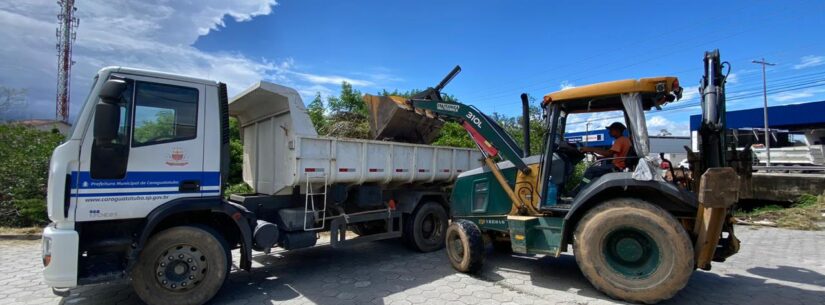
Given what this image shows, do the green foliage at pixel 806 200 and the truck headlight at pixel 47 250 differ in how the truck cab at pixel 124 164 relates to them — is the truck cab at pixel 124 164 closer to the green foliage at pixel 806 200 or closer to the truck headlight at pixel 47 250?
the truck headlight at pixel 47 250

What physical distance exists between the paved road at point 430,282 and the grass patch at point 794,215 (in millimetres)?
2734

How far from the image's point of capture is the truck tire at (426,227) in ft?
23.6

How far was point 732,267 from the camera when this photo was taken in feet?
20.1

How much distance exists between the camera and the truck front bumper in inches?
152

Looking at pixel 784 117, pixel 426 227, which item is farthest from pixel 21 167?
pixel 784 117

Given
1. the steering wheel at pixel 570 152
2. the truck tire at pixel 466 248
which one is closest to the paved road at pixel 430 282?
the truck tire at pixel 466 248

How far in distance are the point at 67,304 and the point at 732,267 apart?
810cm

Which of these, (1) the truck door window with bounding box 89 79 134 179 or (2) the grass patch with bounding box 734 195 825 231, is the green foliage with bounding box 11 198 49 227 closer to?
(1) the truck door window with bounding box 89 79 134 179

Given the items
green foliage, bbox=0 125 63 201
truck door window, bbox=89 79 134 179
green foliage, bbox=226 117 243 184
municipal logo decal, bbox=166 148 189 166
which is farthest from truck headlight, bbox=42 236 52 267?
green foliage, bbox=0 125 63 201

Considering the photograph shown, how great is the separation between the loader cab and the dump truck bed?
2256mm

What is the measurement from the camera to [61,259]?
3877mm

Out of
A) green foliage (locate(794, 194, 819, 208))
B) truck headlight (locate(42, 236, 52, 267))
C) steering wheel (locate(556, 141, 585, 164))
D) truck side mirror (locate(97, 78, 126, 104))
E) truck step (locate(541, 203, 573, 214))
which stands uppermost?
truck side mirror (locate(97, 78, 126, 104))

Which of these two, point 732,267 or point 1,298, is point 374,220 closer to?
point 1,298

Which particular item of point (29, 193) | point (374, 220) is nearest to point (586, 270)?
point (374, 220)
